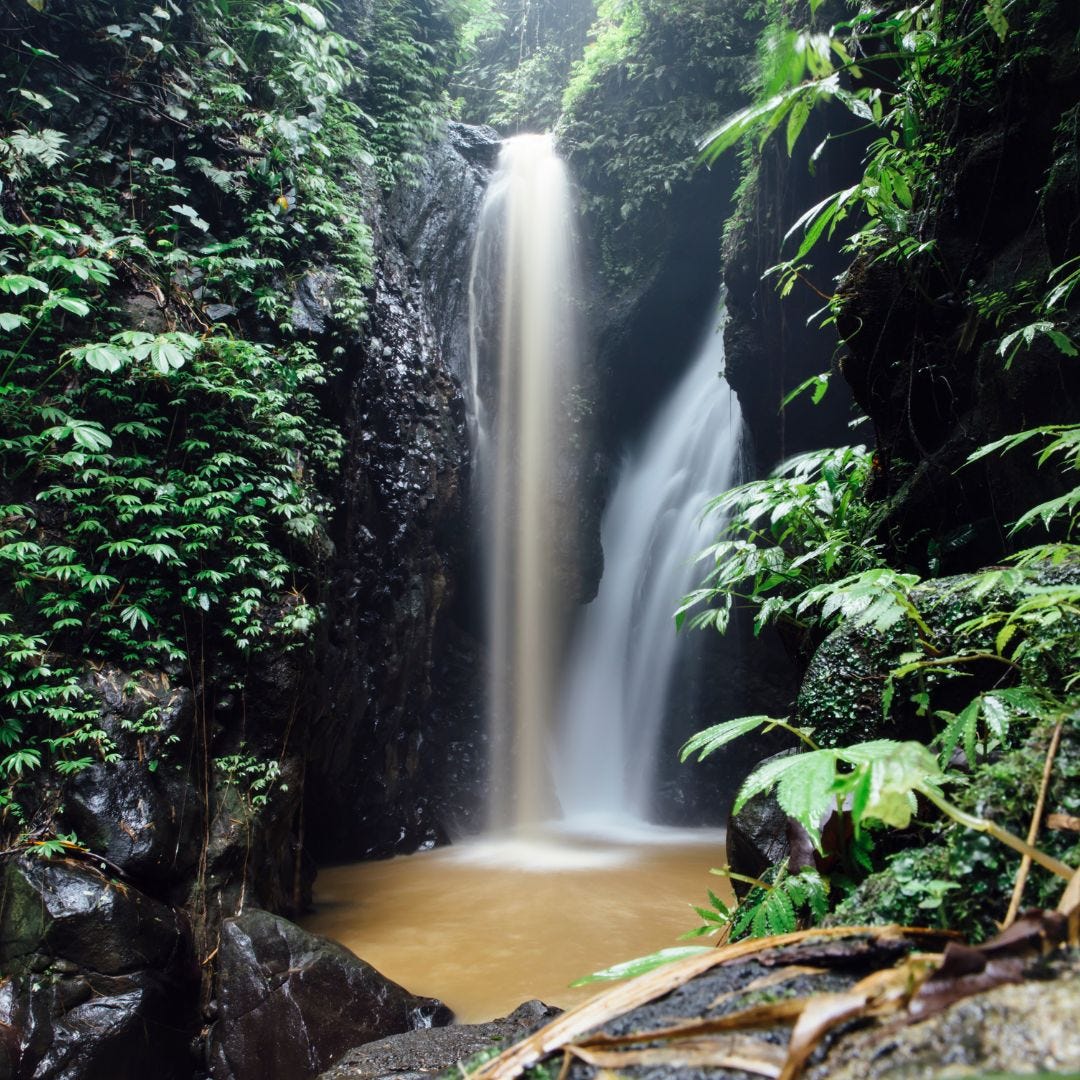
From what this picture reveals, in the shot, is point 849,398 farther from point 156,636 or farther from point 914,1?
point 156,636

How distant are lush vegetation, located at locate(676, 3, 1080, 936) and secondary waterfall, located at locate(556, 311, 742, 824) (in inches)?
212

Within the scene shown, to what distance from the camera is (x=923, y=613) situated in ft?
7.60

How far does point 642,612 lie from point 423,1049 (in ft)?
25.3

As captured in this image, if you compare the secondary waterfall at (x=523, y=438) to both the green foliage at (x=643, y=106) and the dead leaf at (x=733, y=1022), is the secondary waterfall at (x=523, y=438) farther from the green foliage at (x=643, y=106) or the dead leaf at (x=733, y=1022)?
the dead leaf at (x=733, y=1022)

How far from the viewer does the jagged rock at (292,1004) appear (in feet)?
12.1

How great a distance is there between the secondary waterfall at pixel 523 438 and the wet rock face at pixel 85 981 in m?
5.65

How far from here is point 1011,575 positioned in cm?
170

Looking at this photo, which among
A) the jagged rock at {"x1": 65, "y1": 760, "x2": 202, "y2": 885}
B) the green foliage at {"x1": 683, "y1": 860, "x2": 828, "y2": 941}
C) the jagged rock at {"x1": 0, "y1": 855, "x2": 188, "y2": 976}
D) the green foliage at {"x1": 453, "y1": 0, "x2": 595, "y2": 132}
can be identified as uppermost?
the green foliage at {"x1": 453, "y1": 0, "x2": 595, "y2": 132}

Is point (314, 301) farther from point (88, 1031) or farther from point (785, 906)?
point (785, 906)

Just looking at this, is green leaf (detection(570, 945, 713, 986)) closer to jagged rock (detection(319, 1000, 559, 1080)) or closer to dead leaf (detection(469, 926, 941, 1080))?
dead leaf (detection(469, 926, 941, 1080))

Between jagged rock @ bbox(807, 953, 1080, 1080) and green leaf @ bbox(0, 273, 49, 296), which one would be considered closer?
jagged rock @ bbox(807, 953, 1080, 1080)

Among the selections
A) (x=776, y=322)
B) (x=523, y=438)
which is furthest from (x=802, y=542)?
(x=523, y=438)

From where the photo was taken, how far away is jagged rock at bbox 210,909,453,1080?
370cm

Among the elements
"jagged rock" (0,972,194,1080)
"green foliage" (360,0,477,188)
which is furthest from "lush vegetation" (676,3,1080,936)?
"green foliage" (360,0,477,188)
